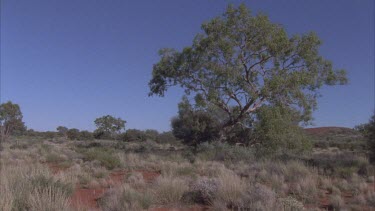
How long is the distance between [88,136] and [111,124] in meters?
6.00

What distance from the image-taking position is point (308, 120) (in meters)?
23.2

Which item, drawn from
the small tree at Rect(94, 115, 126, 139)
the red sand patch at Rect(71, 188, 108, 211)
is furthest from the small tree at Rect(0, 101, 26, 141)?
the red sand patch at Rect(71, 188, 108, 211)

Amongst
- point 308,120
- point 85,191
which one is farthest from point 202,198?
point 308,120

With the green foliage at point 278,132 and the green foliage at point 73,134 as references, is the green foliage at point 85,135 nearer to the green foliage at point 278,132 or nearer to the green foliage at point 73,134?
the green foliage at point 73,134

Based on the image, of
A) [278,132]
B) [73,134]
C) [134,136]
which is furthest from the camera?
[73,134]

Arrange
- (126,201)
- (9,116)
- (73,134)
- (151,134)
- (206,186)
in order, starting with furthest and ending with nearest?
(73,134), (151,134), (9,116), (206,186), (126,201)

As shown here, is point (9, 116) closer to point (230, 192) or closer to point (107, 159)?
point (107, 159)

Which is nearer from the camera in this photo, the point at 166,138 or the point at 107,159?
the point at 107,159

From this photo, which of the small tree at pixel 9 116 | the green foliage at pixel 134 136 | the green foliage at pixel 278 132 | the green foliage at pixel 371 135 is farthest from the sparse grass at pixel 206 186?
the green foliage at pixel 134 136

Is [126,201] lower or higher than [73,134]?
lower

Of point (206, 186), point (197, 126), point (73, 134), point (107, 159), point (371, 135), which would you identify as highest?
point (73, 134)

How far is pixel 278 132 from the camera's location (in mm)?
20688

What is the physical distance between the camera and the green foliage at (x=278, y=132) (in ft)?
67.5

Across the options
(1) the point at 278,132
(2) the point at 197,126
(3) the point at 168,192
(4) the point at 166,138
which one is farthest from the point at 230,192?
(4) the point at 166,138
